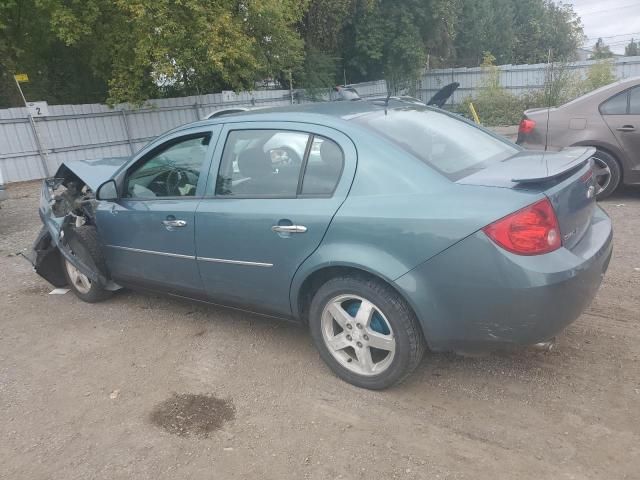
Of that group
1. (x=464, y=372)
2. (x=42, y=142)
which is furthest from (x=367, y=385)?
(x=42, y=142)

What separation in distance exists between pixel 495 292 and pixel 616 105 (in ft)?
16.4

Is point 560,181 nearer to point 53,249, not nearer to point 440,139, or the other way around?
point 440,139

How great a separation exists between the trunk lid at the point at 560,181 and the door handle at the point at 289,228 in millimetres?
935

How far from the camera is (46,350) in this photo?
159 inches

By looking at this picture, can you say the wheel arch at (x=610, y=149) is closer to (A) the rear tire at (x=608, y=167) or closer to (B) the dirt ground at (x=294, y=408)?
(A) the rear tire at (x=608, y=167)

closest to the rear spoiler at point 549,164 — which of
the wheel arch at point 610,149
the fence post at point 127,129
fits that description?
the wheel arch at point 610,149

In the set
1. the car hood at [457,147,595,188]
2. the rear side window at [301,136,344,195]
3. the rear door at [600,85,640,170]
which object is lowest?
the rear door at [600,85,640,170]

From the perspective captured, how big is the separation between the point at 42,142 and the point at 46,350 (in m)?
10.9

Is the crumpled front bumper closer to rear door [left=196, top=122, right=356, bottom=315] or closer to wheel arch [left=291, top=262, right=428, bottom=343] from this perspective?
rear door [left=196, top=122, right=356, bottom=315]

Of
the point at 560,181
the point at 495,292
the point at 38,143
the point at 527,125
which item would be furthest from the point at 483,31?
the point at 495,292

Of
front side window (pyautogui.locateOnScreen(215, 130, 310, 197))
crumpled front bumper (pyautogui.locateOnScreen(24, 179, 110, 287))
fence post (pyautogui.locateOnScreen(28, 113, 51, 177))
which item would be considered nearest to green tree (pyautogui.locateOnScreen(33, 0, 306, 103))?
fence post (pyautogui.locateOnScreen(28, 113, 51, 177))

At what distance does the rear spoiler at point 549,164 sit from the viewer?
102 inches

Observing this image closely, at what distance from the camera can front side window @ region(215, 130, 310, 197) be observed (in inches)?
126

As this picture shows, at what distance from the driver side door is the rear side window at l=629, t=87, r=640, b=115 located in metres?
5.21
